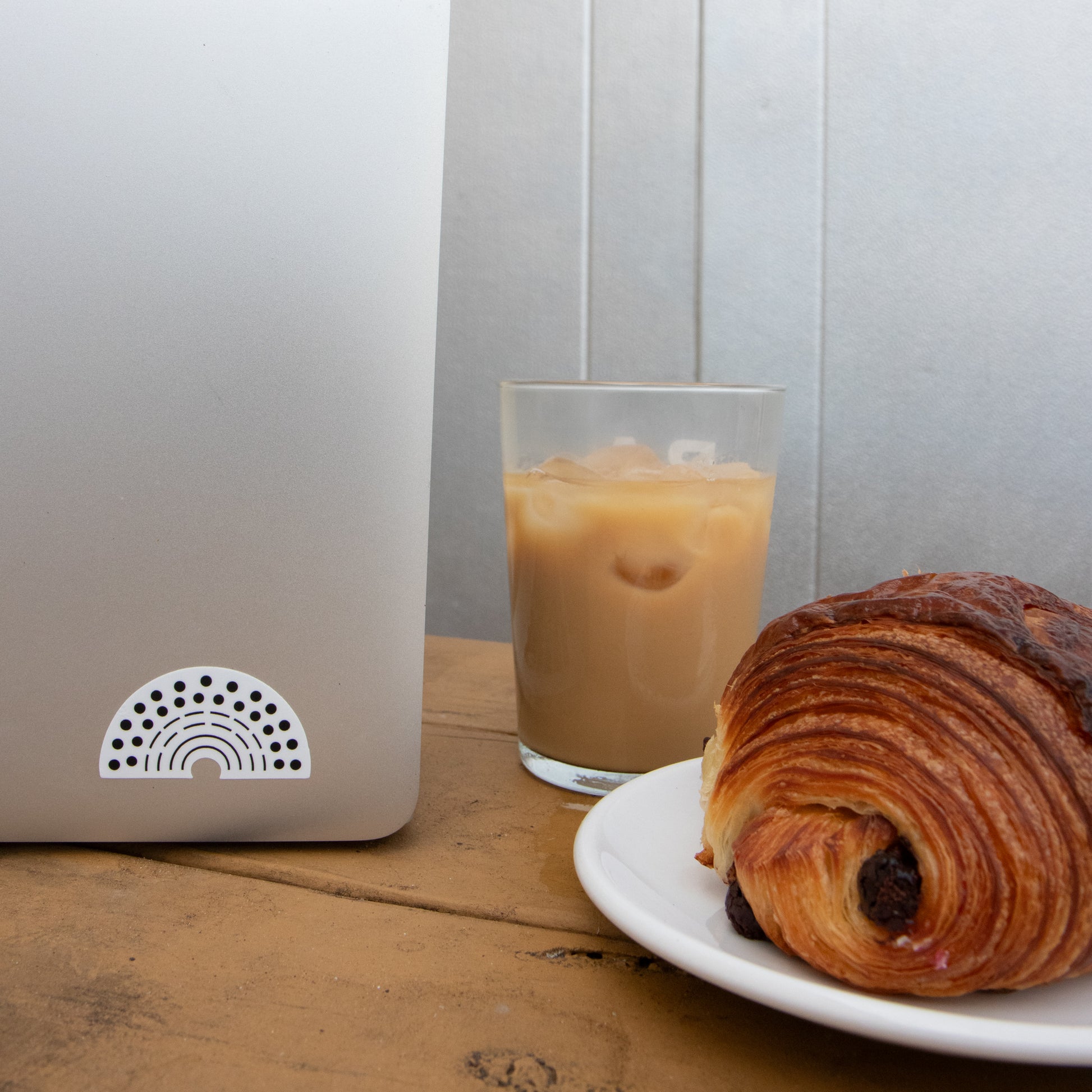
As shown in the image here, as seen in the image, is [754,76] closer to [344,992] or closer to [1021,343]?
[1021,343]

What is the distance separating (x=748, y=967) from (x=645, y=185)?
206 centimetres

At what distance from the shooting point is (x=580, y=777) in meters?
0.64

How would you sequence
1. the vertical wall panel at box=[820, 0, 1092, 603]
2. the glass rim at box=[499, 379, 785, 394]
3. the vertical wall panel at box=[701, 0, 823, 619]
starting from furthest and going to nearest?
the vertical wall panel at box=[701, 0, 823, 619], the vertical wall panel at box=[820, 0, 1092, 603], the glass rim at box=[499, 379, 785, 394]

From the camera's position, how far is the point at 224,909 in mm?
455

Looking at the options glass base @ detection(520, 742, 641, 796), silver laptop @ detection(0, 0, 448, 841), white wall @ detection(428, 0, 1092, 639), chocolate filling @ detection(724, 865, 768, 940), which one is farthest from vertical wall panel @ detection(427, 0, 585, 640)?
chocolate filling @ detection(724, 865, 768, 940)

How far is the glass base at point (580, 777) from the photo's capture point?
0.64 metres

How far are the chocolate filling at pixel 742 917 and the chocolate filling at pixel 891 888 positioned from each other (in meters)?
0.05

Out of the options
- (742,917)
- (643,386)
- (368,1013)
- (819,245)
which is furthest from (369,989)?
(819,245)

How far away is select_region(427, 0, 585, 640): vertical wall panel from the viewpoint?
2189mm

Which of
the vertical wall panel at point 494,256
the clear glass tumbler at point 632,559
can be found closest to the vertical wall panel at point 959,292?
the vertical wall panel at point 494,256

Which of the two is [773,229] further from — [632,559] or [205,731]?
[205,731]

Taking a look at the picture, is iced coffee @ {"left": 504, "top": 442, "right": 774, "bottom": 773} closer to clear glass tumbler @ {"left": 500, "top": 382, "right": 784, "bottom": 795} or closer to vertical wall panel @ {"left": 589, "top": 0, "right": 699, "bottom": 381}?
clear glass tumbler @ {"left": 500, "top": 382, "right": 784, "bottom": 795}

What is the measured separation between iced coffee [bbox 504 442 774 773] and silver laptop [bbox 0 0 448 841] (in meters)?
0.15

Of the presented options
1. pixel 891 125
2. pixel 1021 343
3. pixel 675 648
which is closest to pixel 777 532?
pixel 1021 343
